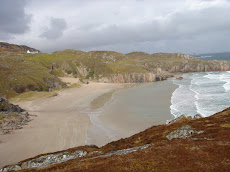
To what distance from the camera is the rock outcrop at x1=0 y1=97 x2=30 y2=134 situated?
41.6 m

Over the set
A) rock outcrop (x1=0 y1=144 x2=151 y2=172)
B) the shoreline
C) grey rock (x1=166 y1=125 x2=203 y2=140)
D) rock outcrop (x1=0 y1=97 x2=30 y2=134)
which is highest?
grey rock (x1=166 y1=125 x2=203 y2=140)

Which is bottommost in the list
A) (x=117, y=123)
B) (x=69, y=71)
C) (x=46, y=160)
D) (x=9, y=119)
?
(x=117, y=123)

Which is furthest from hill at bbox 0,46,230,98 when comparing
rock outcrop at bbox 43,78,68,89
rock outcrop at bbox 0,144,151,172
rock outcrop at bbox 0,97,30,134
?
rock outcrop at bbox 0,144,151,172

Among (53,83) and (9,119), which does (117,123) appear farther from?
(53,83)

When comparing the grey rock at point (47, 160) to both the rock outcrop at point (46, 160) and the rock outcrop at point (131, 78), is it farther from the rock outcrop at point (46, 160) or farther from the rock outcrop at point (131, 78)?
the rock outcrop at point (131, 78)

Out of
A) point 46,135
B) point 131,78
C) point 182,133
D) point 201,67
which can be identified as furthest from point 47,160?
point 201,67

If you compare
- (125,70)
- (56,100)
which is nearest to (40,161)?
(56,100)

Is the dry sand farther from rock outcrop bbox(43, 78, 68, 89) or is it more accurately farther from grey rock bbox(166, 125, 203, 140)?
rock outcrop bbox(43, 78, 68, 89)

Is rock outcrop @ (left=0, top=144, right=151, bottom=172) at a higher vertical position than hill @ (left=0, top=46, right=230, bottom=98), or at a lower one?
lower

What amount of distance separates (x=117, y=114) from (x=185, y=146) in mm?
36884

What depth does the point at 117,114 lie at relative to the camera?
52.4 m

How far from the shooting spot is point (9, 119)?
4550 centimetres

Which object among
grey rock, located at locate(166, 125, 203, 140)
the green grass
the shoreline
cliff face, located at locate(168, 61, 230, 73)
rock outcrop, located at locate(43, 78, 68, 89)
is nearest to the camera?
grey rock, located at locate(166, 125, 203, 140)

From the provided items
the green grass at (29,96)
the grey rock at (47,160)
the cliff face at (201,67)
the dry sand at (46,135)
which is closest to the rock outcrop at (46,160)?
the grey rock at (47,160)
